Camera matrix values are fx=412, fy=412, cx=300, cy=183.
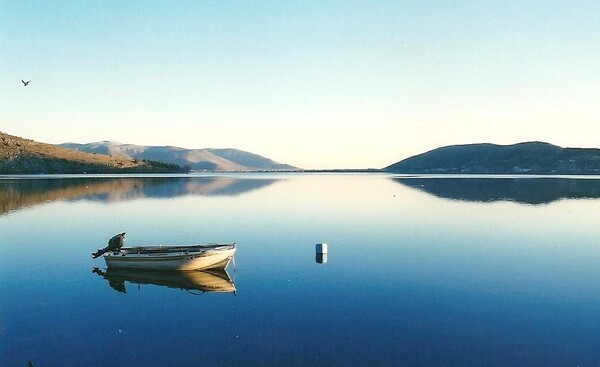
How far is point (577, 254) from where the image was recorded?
4050cm

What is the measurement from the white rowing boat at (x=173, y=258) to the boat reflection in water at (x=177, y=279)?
398mm

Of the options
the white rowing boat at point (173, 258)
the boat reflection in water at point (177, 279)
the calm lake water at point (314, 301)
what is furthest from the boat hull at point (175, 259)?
the calm lake water at point (314, 301)

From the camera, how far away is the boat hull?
32.1m

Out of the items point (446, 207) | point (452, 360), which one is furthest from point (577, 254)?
point (446, 207)

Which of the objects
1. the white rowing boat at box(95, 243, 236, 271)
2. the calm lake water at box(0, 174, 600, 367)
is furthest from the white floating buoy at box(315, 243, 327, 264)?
the white rowing boat at box(95, 243, 236, 271)

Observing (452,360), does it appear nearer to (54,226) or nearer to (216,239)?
(216,239)

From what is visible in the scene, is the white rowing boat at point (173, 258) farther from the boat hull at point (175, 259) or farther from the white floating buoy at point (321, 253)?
the white floating buoy at point (321, 253)

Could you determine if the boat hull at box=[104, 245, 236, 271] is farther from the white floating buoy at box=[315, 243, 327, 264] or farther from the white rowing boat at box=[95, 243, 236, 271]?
the white floating buoy at box=[315, 243, 327, 264]

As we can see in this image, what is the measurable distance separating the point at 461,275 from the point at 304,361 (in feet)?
62.7

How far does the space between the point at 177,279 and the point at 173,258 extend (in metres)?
1.81

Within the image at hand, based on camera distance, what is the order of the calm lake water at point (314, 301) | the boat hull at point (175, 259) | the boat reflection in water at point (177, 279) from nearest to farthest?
the calm lake water at point (314, 301) < the boat reflection in water at point (177, 279) < the boat hull at point (175, 259)

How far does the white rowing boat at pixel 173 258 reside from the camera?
105 ft

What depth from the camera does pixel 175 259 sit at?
32.0 metres

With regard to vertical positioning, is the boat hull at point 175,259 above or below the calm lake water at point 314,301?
above
